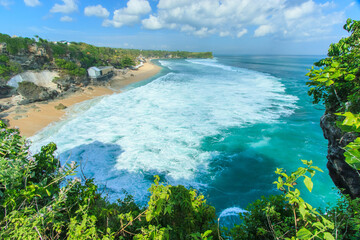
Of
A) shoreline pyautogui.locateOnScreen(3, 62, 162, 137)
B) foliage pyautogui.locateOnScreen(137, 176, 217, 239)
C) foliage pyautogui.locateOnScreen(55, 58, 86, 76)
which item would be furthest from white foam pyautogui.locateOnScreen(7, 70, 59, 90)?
foliage pyautogui.locateOnScreen(137, 176, 217, 239)

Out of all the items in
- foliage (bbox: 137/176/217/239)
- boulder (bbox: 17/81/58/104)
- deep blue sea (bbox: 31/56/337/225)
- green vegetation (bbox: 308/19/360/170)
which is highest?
green vegetation (bbox: 308/19/360/170)

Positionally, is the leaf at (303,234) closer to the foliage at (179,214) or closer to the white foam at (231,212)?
the foliage at (179,214)

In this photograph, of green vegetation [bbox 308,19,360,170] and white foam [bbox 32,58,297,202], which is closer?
green vegetation [bbox 308,19,360,170]

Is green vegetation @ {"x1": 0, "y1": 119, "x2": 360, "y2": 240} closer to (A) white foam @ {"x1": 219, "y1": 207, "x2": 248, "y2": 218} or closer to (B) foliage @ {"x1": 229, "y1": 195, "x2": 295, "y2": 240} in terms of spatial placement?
(B) foliage @ {"x1": 229, "y1": 195, "x2": 295, "y2": 240}

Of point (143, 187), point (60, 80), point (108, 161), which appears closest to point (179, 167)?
point (143, 187)

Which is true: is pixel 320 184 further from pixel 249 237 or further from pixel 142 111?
pixel 142 111

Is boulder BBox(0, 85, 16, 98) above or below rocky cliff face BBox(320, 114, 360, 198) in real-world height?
below

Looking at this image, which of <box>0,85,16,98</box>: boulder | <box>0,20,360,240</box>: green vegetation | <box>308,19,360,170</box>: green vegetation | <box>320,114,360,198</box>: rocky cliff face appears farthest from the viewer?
<box>0,85,16,98</box>: boulder
